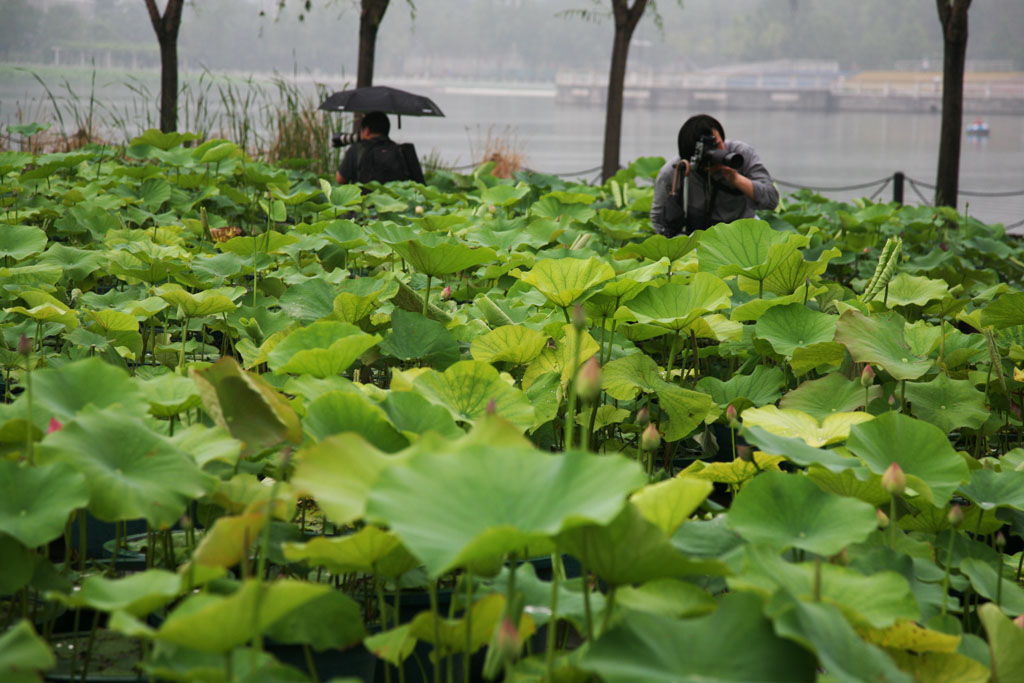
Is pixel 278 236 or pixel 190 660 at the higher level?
pixel 278 236

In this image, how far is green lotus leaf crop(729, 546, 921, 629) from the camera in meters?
0.62

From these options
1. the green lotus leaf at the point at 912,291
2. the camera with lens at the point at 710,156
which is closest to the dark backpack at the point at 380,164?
the camera with lens at the point at 710,156

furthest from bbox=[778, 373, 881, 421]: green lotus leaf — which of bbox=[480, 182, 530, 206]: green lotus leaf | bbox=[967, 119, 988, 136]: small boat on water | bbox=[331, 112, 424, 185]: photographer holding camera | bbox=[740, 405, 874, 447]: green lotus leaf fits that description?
bbox=[967, 119, 988, 136]: small boat on water

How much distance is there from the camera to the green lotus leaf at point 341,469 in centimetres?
62

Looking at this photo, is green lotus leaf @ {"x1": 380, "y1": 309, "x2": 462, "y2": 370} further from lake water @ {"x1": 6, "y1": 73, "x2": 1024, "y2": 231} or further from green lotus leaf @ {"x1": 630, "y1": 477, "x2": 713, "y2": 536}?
lake water @ {"x1": 6, "y1": 73, "x2": 1024, "y2": 231}

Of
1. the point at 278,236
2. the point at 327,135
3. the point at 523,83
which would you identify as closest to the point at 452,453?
the point at 278,236

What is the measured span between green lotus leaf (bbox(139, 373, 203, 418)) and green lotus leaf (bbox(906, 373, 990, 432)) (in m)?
0.88

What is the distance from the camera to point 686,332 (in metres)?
1.34

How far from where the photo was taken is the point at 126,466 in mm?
709

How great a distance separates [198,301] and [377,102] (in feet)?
13.1

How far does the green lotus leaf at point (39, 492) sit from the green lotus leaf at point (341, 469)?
16 centimetres

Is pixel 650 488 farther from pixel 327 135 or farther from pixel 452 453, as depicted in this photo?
pixel 327 135

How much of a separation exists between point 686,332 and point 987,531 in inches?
19.1

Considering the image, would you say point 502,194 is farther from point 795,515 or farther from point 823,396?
point 795,515
